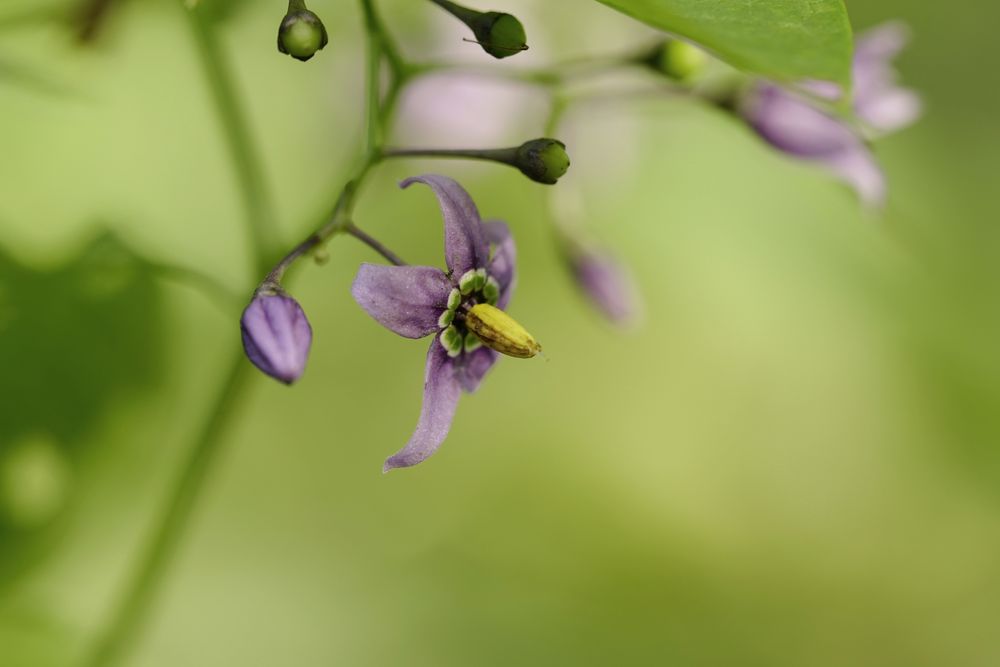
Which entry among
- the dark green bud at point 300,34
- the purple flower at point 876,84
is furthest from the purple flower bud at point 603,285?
the dark green bud at point 300,34

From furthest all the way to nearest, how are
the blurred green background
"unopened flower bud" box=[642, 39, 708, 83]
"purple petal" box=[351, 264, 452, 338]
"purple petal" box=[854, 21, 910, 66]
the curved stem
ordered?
the blurred green background
"purple petal" box=[854, 21, 910, 66]
"unopened flower bud" box=[642, 39, 708, 83]
the curved stem
"purple petal" box=[351, 264, 452, 338]

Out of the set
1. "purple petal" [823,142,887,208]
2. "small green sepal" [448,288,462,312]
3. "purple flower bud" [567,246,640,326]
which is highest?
"purple petal" [823,142,887,208]

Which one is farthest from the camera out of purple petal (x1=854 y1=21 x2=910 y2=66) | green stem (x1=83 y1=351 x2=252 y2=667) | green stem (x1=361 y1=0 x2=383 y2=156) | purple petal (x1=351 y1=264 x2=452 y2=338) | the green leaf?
purple petal (x1=854 y1=21 x2=910 y2=66)

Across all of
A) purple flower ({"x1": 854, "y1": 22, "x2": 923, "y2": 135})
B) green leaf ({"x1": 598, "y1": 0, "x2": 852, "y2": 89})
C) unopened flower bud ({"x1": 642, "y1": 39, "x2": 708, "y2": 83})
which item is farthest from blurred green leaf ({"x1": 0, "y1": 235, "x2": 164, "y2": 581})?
purple flower ({"x1": 854, "y1": 22, "x2": 923, "y2": 135})

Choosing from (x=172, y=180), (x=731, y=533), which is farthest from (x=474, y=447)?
(x=172, y=180)

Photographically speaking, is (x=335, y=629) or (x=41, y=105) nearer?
(x=41, y=105)

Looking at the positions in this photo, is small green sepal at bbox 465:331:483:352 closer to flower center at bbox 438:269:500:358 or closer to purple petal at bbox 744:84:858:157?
flower center at bbox 438:269:500:358

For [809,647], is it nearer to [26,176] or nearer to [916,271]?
[916,271]
